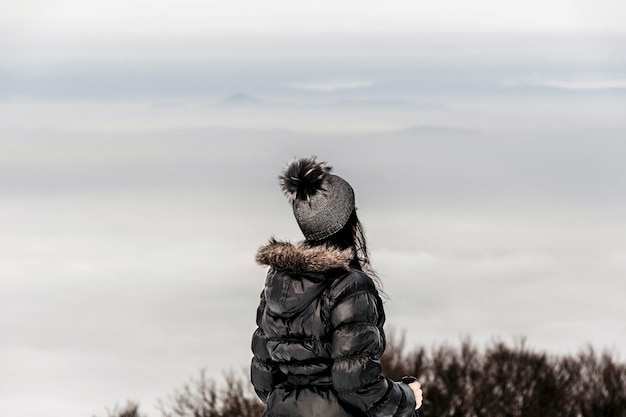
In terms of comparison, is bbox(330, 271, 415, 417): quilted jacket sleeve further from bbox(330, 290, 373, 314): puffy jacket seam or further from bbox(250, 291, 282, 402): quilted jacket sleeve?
bbox(250, 291, 282, 402): quilted jacket sleeve

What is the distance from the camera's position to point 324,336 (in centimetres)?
502

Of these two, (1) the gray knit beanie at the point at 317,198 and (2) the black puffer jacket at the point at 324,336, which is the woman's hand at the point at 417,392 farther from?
(1) the gray knit beanie at the point at 317,198

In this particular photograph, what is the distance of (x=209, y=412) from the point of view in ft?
100

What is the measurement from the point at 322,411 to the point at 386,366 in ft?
90.6

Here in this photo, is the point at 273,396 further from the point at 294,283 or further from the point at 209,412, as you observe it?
the point at 209,412

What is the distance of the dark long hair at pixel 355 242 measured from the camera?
507cm

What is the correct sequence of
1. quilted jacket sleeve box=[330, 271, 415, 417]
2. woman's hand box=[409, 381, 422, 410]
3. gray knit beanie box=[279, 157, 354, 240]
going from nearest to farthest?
quilted jacket sleeve box=[330, 271, 415, 417]
gray knit beanie box=[279, 157, 354, 240]
woman's hand box=[409, 381, 422, 410]

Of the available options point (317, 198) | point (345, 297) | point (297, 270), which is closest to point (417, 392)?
point (345, 297)

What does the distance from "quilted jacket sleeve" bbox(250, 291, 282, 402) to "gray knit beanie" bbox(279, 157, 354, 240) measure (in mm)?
429

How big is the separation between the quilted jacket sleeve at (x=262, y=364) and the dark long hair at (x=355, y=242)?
448mm

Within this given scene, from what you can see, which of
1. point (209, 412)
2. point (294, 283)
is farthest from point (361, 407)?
point (209, 412)

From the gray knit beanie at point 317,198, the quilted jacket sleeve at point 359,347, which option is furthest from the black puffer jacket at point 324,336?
the gray knit beanie at point 317,198

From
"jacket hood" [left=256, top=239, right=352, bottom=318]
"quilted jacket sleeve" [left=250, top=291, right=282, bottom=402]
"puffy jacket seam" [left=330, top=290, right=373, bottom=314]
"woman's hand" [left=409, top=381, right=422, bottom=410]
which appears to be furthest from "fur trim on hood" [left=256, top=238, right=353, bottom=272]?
"woman's hand" [left=409, top=381, right=422, bottom=410]

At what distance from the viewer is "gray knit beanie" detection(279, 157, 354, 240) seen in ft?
16.5
